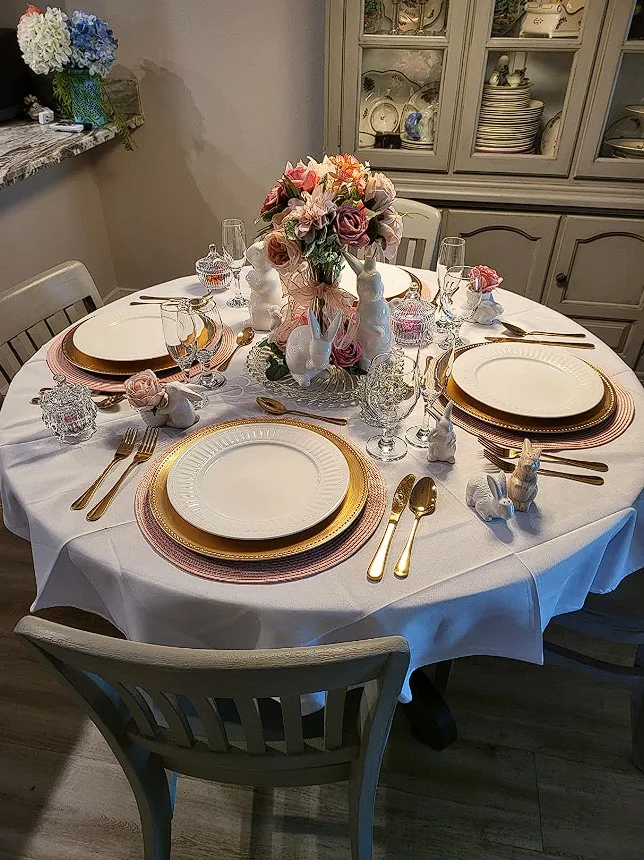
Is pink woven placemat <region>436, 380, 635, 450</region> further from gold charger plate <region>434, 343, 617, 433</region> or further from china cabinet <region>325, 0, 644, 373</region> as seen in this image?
china cabinet <region>325, 0, 644, 373</region>

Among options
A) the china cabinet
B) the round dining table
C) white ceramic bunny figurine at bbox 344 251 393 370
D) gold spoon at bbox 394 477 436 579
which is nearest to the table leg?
the round dining table

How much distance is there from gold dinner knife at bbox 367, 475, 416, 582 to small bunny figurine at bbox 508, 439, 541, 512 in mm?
151

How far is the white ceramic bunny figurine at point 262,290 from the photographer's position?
1.28 m

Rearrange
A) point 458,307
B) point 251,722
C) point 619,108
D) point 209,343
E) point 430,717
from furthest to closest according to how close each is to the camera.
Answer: point 619,108 < point 458,307 < point 430,717 < point 209,343 < point 251,722

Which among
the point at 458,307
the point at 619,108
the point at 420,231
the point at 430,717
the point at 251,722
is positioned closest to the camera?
the point at 251,722

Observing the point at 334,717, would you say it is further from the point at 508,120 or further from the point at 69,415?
the point at 508,120

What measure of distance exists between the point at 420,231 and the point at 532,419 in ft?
3.33

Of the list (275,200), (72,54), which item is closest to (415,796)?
(275,200)

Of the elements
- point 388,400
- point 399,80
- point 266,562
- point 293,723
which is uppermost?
point 399,80

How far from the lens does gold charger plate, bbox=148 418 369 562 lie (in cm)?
84

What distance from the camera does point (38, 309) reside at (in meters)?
1.46

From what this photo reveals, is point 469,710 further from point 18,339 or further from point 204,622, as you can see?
point 18,339

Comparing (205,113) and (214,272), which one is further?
(205,113)

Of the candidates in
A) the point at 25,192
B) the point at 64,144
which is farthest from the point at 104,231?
the point at 64,144
